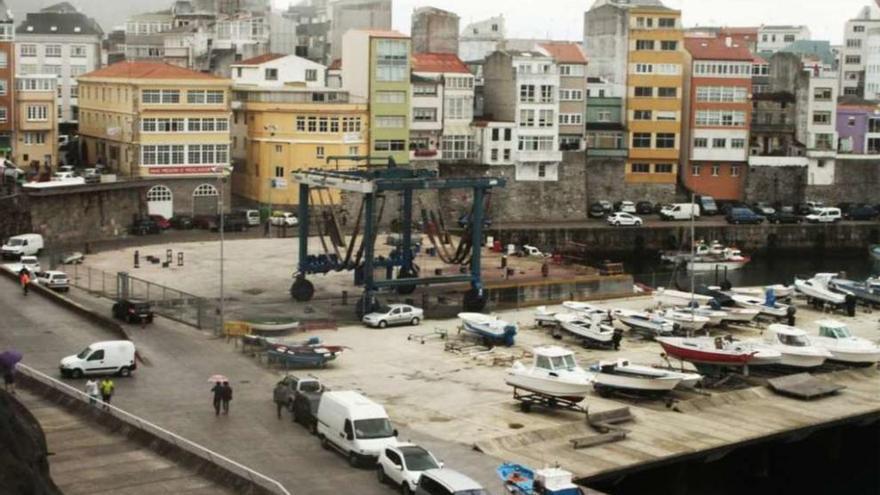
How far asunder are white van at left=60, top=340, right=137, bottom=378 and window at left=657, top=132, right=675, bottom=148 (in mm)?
53127

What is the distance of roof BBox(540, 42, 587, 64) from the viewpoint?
3226 inches

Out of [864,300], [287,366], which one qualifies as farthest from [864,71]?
[287,366]

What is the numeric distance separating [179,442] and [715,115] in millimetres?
62628

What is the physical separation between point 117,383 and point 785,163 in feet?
195

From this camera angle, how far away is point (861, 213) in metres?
84.6

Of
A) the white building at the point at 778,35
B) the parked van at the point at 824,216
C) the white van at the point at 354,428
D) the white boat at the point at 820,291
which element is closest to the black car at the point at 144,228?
the white boat at the point at 820,291

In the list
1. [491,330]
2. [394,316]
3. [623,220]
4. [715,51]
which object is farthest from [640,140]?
[491,330]

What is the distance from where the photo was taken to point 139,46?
11169 centimetres

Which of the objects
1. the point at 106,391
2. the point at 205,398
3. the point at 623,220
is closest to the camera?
the point at 106,391

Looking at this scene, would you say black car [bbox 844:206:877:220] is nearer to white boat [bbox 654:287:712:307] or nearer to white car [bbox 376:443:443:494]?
white boat [bbox 654:287:712:307]

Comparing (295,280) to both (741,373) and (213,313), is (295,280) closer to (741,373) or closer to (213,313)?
(213,313)

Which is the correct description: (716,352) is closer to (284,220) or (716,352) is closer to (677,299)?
(677,299)

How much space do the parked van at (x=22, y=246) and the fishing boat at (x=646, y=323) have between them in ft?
82.1

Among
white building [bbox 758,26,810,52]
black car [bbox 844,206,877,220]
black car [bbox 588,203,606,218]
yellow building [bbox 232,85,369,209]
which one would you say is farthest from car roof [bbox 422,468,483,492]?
white building [bbox 758,26,810,52]
